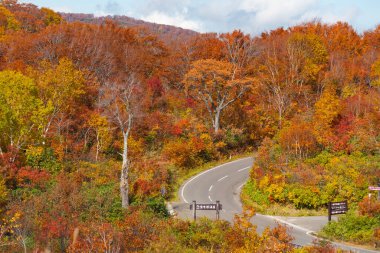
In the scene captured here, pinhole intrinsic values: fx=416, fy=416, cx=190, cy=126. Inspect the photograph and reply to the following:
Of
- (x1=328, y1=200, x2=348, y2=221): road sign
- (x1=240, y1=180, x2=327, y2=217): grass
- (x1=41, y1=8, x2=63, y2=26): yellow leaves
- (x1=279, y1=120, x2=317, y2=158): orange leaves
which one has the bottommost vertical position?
(x1=240, y1=180, x2=327, y2=217): grass

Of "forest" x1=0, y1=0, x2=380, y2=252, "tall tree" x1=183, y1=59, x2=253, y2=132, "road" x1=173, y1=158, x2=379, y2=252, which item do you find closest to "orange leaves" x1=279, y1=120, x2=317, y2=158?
"forest" x1=0, y1=0, x2=380, y2=252

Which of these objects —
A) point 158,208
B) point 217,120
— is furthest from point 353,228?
point 217,120

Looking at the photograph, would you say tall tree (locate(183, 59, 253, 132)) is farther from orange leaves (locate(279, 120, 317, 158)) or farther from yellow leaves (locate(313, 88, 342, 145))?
orange leaves (locate(279, 120, 317, 158))

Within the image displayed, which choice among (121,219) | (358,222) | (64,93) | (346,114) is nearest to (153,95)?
(64,93)

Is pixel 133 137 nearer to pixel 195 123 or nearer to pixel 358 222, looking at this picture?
pixel 195 123

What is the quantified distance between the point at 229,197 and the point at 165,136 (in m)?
9.80

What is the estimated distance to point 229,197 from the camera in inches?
1056

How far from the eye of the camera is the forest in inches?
728

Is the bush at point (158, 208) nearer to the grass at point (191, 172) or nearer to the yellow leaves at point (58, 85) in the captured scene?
the grass at point (191, 172)

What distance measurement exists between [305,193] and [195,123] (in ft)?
43.5

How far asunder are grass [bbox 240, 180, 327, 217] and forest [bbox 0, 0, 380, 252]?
0.18 meters

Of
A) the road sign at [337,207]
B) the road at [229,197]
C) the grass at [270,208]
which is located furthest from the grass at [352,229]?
the grass at [270,208]

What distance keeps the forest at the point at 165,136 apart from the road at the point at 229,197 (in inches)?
40.1

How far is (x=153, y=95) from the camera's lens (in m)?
40.3
